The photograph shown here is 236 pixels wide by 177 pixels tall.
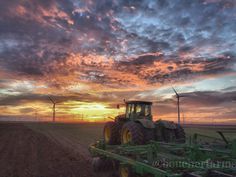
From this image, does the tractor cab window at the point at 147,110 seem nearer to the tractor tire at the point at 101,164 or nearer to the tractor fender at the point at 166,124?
the tractor fender at the point at 166,124

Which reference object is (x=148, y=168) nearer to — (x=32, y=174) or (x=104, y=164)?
(x=104, y=164)

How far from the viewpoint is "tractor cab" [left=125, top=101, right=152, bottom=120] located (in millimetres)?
14005

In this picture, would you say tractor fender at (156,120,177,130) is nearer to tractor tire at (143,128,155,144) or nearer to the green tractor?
the green tractor

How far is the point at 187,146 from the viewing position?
8.12m

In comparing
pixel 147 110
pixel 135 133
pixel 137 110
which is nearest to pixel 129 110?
pixel 137 110

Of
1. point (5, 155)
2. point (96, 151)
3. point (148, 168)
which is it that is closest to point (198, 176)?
point (148, 168)

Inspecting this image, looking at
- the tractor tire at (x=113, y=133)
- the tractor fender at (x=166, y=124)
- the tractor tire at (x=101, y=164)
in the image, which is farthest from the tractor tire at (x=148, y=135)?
the tractor tire at (x=113, y=133)

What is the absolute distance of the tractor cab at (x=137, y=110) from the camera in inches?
551

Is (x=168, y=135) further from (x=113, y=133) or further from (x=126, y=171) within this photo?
(x=126, y=171)

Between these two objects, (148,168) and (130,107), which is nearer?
(148,168)

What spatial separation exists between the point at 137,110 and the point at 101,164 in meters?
3.67

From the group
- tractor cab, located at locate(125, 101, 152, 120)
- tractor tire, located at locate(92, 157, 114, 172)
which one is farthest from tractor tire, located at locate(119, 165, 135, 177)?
tractor cab, located at locate(125, 101, 152, 120)

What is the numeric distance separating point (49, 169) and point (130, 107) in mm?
4815

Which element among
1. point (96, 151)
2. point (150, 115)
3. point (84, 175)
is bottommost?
point (84, 175)
